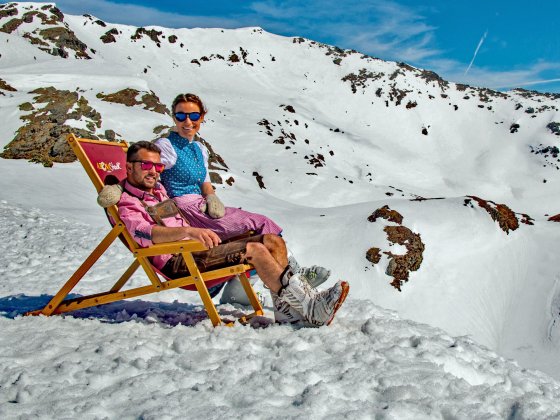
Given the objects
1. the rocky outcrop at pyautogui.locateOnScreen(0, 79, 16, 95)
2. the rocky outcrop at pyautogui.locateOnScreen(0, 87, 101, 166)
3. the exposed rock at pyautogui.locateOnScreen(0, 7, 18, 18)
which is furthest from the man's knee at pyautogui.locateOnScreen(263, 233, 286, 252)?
the exposed rock at pyautogui.locateOnScreen(0, 7, 18, 18)

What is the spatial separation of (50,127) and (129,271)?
1966 cm

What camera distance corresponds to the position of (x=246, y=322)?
16.0ft

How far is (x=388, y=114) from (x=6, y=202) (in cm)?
7327

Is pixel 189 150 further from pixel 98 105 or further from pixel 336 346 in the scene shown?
pixel 98 105

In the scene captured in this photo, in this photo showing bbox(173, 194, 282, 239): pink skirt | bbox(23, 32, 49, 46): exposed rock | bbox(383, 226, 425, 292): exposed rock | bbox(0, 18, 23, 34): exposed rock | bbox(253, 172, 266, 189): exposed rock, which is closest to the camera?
bbox(173, 194, 282, 239): pink skirt

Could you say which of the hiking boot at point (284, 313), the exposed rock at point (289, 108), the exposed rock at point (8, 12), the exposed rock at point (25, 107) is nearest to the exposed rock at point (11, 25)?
the exposed rock at point (8, 12)

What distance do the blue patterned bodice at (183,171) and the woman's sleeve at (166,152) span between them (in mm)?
87

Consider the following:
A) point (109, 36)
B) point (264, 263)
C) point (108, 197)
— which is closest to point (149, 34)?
point (109, 36)

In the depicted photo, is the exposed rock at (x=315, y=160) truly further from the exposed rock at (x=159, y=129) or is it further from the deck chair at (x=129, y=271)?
the deck chair at (x=129, y=271)

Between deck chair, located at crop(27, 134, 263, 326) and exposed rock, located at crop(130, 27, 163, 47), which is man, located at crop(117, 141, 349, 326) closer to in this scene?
deck chair, located at crop(27, 134, 263, 326)

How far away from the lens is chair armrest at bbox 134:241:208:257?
163 inches

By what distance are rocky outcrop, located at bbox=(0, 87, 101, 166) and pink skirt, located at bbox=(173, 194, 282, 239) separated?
16607 mm

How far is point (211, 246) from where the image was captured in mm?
4230

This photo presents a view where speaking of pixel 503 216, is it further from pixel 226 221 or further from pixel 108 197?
pixel 108 197
